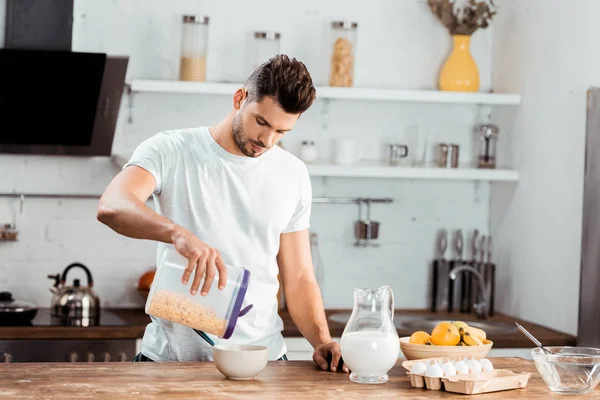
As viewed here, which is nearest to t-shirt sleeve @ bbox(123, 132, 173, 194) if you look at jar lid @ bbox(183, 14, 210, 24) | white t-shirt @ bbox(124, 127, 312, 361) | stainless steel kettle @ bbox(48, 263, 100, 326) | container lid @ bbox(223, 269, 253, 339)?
A: white t-shirt @ bbox(124, 127, 312, 361)

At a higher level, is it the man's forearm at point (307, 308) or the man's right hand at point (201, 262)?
the man's right hand at point (201, 262)

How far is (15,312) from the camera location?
3.70 metres

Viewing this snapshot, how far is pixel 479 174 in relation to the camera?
167 inches

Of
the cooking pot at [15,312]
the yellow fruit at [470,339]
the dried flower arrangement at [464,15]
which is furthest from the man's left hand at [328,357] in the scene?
the dried flower arrangement at [464,15]

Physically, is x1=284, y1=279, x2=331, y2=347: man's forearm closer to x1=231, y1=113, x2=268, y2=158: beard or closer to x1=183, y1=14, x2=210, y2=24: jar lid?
x1=231, y1=113, x2=268, y2=158: beard

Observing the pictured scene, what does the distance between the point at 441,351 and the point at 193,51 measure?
2.19 metres

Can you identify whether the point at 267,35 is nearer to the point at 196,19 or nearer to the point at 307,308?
the point at 196,19

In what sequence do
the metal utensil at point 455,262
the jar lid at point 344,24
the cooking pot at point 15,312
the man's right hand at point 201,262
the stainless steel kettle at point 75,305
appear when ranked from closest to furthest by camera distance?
the man's right hand at point 201,262
the cooking pot at point 15,312
the stainless steel kettle at point 75,305
the jar lid at point 344,24
the metal utensil at point 455,262

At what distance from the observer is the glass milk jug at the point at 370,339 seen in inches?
85.1

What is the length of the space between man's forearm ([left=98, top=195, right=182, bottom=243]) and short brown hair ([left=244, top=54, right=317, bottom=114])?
431 millimetres

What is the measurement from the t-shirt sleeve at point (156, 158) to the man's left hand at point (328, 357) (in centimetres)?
60

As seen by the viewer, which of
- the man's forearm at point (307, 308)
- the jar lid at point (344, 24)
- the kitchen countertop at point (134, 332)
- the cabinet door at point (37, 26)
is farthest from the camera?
the jar lid at point (344, 24)

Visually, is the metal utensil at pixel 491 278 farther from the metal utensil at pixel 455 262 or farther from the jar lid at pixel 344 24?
the jar lid at pixel 344 24

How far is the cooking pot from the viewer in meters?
3.67
